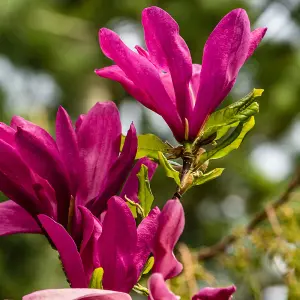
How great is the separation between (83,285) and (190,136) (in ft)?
0.37

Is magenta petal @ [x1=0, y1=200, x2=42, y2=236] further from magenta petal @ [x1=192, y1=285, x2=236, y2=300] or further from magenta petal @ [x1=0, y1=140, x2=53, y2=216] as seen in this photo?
magenta petal @ [x1=192, y1=285, x2=236, y2=300]

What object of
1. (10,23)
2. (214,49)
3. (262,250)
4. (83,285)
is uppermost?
(214,49)

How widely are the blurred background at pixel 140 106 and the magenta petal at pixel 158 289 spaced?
3271 mm

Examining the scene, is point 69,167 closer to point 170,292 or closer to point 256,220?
point 170,292

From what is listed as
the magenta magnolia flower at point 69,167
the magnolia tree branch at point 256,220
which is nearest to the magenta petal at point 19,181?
the magenta magnolia flower at point 69,167

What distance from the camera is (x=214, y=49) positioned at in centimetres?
40

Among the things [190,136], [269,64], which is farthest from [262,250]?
[269,64]

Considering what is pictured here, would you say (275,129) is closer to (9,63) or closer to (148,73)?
(9,63)

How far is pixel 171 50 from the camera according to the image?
1.35 ft

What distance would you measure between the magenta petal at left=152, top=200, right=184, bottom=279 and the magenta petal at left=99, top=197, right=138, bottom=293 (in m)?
0.03

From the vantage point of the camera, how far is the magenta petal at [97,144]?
15.6 inches

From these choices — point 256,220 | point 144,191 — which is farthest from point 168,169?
point 256,220

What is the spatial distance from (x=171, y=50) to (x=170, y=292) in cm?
16

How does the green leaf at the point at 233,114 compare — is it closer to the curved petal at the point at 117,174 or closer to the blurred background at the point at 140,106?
the curved petal at the point at 117,174
